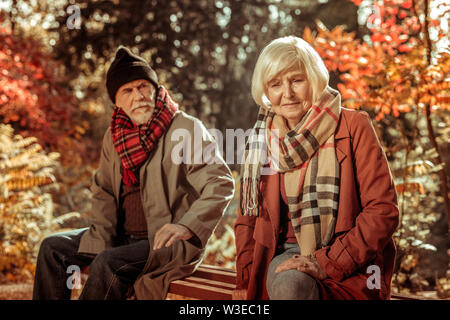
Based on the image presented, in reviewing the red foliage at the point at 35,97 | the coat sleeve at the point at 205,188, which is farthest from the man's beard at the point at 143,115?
the red foliage at the point at 35,97

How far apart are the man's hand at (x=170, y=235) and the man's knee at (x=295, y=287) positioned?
0.86 meters

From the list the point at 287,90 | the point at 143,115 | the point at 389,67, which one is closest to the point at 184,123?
the point at 143,115

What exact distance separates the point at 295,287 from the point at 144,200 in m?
1.32

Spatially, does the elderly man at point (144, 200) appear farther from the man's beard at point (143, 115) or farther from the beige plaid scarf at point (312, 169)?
the beige plaid scarf at point (312, 169)

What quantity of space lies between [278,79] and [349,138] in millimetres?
465

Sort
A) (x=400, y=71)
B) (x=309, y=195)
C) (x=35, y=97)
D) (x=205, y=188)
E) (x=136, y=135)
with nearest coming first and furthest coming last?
(x=309, y=195) → (x=205, y=188) → (x=136, y=135) → (x=400, y=71) → (x=35, y=97)

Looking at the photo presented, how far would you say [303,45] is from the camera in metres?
2.30

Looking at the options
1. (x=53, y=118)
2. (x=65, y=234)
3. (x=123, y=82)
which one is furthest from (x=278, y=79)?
(x=53, y=118)

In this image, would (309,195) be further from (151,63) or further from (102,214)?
(151,63)

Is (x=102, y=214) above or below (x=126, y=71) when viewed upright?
below

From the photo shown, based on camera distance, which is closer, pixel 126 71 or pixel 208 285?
pixel 208 285

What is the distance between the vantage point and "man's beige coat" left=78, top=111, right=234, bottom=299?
2.81 metres

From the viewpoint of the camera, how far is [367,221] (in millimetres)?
2076
